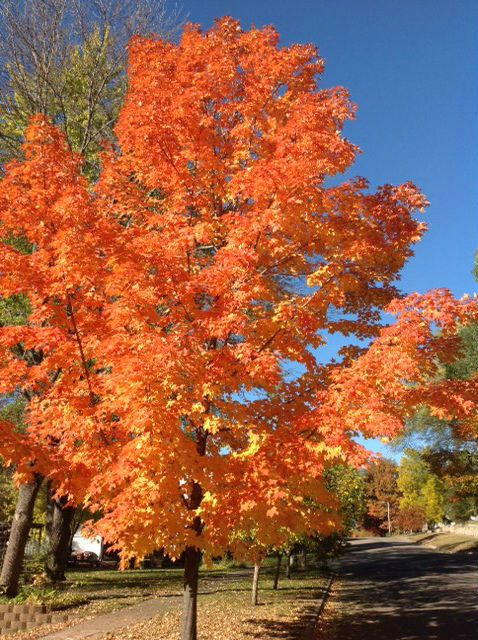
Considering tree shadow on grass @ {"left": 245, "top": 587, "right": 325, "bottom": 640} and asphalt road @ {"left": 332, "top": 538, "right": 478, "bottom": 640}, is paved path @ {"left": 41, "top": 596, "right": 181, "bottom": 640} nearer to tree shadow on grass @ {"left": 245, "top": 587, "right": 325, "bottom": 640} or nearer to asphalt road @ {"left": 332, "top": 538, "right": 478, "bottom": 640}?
tree shadow on grass @ {"left": 245, "top": 587, "right": 325, "bottom": 640}

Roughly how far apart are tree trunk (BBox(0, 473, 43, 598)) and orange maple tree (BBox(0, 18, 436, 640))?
304 inches

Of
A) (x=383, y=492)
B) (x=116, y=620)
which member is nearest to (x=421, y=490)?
(x=383, y=492)

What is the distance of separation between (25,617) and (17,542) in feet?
7.22

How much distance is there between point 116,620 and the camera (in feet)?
39.3

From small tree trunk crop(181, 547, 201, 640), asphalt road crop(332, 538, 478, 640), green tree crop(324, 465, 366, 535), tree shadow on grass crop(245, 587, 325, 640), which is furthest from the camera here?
green tree crop(324, 465, 366, 535)

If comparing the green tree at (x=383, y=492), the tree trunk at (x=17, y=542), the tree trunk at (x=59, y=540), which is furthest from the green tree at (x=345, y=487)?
the green tree at (x=383, y=492)

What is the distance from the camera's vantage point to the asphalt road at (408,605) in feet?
37.6

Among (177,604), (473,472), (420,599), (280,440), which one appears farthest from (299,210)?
(473,472)

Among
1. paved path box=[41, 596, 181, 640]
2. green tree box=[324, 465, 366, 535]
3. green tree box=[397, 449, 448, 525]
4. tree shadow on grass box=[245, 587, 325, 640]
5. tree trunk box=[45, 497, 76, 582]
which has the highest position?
green tree box=[397, 449, 448, 525]

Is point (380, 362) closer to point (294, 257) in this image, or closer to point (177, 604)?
point (294, 257)

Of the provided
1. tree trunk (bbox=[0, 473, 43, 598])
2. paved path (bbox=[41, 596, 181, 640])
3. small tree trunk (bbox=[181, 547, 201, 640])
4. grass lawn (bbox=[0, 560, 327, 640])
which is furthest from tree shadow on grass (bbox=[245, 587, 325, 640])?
tree trunk (bbox=[0, 473, 43, 598])

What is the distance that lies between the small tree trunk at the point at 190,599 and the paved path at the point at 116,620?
3.78 metres

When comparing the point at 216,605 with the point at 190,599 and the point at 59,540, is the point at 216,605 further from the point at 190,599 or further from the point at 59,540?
the point at 190,599

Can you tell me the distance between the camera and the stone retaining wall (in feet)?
36.6
